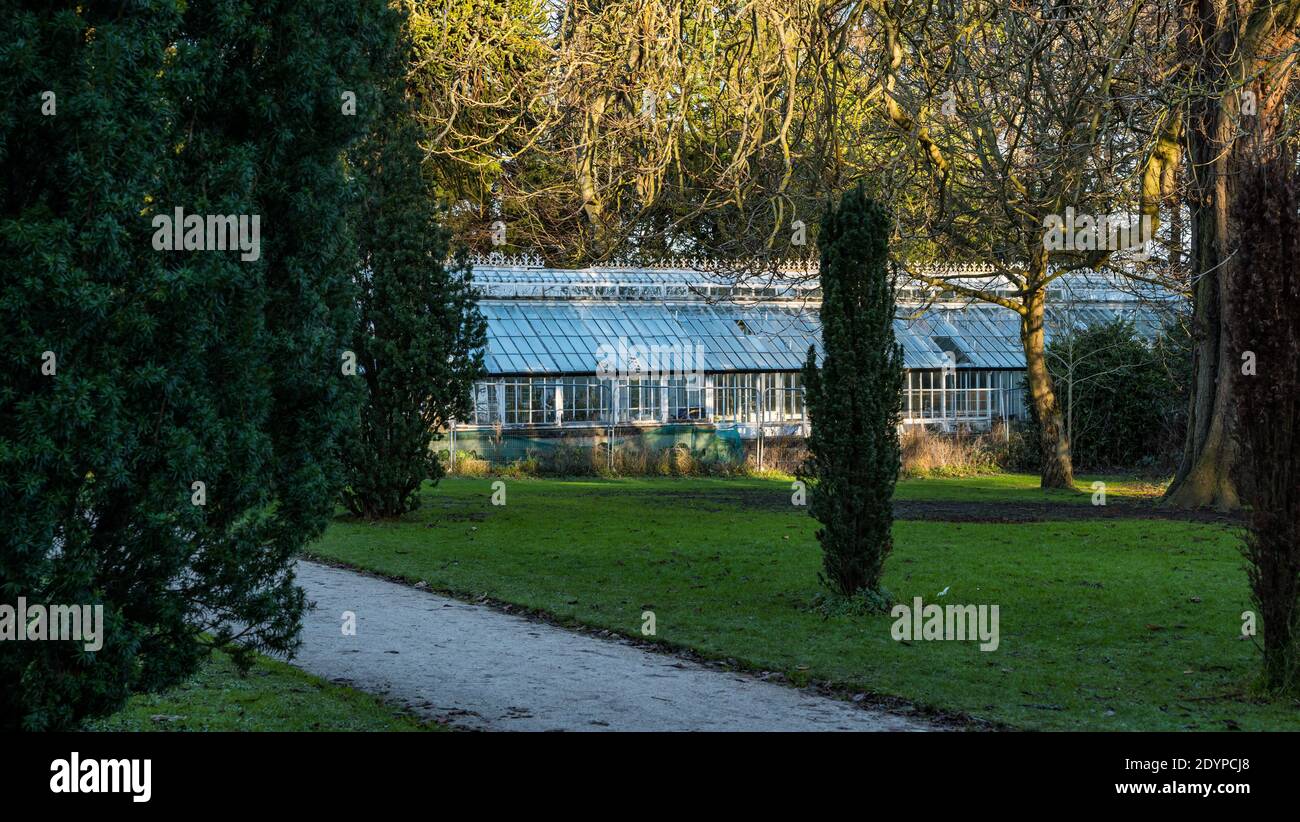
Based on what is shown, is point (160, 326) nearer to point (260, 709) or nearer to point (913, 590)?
point (260, 709)

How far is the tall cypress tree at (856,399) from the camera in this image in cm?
1183

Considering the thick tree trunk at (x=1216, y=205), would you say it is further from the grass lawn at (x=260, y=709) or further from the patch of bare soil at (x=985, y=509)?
the grass lawn at (x=260, y=709)

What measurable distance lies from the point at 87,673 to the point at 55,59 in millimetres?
2891

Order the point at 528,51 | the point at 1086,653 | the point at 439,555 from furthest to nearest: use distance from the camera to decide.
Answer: the point at 528,51 < the point at 439,555 < the point at 1086,653

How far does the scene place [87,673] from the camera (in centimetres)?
634

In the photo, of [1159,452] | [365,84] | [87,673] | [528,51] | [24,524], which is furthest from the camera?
[1159,452]

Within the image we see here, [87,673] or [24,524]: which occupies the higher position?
[24,524]

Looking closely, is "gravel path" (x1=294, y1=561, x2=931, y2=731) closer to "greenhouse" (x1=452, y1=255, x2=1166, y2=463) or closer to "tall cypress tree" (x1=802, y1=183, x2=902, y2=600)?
"tall cypress tree" (x1=802, y1=183, x2=902, y2=600)

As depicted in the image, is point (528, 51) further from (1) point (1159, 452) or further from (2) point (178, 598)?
(2) point (178, 598)

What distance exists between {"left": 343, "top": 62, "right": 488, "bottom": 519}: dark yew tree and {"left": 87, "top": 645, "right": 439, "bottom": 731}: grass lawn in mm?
9722

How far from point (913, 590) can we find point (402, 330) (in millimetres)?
9013

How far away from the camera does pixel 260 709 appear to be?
8.03 meters

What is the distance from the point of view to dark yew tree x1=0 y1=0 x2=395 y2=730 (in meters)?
5.99

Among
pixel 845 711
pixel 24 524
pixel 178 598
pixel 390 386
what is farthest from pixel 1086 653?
pixel 390 386
